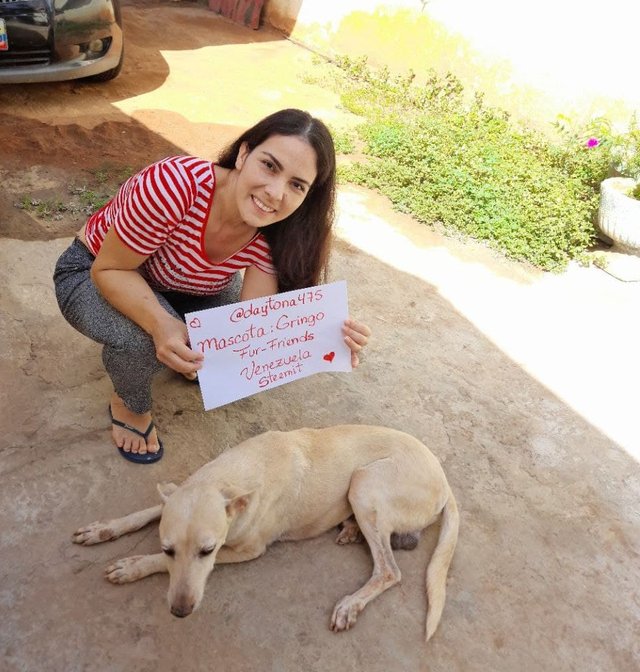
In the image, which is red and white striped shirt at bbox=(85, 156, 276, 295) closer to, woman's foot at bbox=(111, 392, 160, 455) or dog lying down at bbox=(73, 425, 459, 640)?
woman's foot at bbox=(111, 392, 160, 455)

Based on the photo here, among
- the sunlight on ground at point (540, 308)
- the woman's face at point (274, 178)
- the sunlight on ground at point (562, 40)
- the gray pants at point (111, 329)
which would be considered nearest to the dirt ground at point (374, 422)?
the sunlight on ground at point (540, 308)

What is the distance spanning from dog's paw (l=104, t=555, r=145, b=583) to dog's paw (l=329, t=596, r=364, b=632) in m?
0.77

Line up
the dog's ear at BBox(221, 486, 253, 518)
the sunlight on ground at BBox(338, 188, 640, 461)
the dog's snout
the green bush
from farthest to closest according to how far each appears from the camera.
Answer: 1. the green bush
2. the sunlight on ground at BBox(338, 188, 640, 461)
3. the dog's ear at BBox(221, 486, 253, 518)
4. the dog's snout

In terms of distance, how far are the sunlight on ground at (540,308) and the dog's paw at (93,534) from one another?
9.15 feet

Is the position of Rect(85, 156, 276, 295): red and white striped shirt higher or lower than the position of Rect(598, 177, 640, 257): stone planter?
higher

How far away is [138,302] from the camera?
8.49ft

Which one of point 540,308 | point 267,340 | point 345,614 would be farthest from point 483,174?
point 345,614

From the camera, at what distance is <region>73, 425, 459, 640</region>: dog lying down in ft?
7.70

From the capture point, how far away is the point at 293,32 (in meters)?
9.85

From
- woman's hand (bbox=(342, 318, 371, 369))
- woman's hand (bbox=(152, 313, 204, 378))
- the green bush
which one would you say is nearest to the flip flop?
woman's hand (bbox=(152, 313, 204, 378))

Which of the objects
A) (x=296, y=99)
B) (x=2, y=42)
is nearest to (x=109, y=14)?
(x=2, y=42)

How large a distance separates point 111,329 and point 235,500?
97 cm

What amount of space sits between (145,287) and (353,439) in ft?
3.71

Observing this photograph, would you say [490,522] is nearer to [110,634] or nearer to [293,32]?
[110,634]
